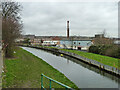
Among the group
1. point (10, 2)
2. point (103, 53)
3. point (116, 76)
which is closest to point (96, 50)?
point (103, 53)

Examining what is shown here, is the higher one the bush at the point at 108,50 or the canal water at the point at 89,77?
the bush at the point at 108,50

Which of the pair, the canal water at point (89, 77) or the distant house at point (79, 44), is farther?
the distant house at point (79, 44)

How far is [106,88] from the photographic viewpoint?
1091 cm

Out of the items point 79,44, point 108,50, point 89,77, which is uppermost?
point 79,44

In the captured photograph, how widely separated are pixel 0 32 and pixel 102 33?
39126mm

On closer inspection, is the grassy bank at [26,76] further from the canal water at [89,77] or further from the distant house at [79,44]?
the distant house at [79,44]

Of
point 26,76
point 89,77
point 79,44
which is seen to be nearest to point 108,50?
point 89,77

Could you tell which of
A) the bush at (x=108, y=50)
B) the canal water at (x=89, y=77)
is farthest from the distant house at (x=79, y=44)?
the canal water at (x=89, y=77)

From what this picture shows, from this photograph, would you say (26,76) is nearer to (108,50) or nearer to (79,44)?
(108,50)

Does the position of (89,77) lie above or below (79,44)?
below

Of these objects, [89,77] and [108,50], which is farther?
[108,50]

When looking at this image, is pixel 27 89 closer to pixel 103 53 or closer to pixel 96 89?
pixel 96 89

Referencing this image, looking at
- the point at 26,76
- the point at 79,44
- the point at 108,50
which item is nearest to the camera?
the point at 26,76

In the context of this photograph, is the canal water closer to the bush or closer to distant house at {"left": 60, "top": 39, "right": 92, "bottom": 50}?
the bush
